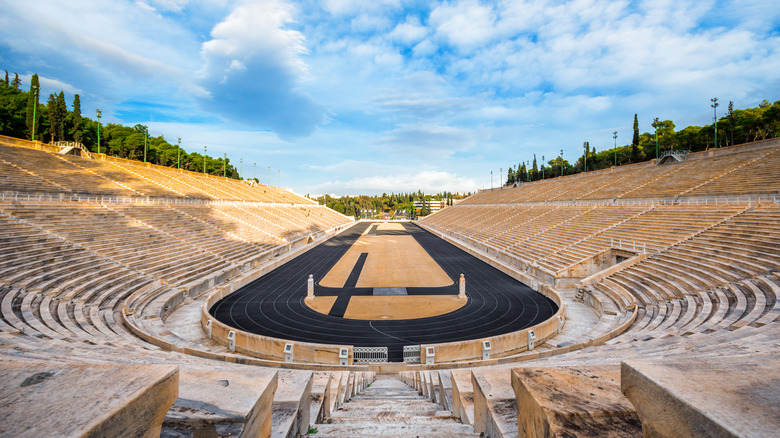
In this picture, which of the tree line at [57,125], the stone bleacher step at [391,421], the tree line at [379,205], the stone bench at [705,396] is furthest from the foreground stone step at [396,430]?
the tree line at [379,205]

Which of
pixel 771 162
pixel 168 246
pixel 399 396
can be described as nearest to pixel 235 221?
pixel 168 246

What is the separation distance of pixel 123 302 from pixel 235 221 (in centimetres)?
1945

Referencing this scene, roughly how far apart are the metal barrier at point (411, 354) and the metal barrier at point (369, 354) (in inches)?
25.9

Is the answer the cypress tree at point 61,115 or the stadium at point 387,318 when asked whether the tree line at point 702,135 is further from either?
the cypress tree at point 61,115

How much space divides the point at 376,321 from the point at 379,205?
153151mm

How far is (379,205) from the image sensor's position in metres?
166

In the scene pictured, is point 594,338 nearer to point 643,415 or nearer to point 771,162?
point 643,415

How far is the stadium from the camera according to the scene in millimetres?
1841

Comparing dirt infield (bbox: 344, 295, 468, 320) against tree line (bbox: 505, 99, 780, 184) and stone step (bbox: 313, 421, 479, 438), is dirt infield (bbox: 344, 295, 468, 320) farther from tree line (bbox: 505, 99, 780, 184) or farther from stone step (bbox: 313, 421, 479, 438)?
tree line (bbox: 505, 99, 780, 184)

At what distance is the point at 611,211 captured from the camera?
27.3 meters

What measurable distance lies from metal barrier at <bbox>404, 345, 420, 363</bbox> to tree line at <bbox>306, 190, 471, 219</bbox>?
105m

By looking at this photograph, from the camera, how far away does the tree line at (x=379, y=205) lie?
12358cm

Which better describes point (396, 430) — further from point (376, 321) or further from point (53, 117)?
point (53, 117)

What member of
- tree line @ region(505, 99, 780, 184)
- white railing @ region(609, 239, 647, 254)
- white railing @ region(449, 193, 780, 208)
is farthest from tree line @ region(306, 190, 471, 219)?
white railing @ region(609, 239, 647, 254)
